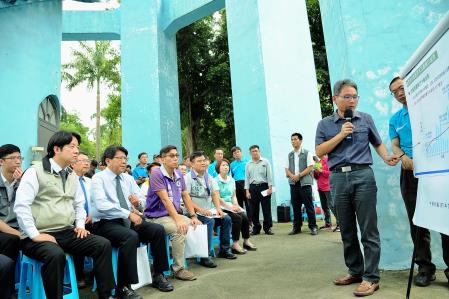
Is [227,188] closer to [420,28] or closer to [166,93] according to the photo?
[420,28]

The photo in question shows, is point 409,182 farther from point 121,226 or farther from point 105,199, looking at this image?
point 105,199

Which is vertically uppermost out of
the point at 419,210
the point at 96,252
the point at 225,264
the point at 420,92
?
the point at 420,92

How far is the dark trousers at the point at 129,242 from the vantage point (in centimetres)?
308

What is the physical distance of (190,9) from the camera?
413 inches

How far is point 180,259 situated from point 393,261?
2.11 meters

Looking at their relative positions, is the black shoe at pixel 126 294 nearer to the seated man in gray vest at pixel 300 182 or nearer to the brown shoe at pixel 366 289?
the brown shoe at pixel 366 289

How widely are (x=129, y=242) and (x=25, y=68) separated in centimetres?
589

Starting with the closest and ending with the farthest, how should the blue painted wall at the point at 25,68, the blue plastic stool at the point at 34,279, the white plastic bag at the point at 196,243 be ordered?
the blue plastic stool at the point at 34,279 < the white plastic bag at the point at 196,243 < the blue painted wall at the point at 25,68

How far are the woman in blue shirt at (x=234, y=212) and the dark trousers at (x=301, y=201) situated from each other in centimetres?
119

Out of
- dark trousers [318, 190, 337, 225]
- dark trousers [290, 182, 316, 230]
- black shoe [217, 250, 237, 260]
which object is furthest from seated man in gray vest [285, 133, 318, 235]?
black shoe [217, 250, 237, 260]

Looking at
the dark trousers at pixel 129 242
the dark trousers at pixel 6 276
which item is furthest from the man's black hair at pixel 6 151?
the dark trousers at pixel 6 276

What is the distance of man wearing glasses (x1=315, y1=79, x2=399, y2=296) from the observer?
2.86 m

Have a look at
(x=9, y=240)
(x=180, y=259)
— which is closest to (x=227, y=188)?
(x=180, y=259)

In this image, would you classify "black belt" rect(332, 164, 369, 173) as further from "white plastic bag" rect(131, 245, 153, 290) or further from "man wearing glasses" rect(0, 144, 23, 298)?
"man wearing glasses" rect(0, 144, 23, 298)
